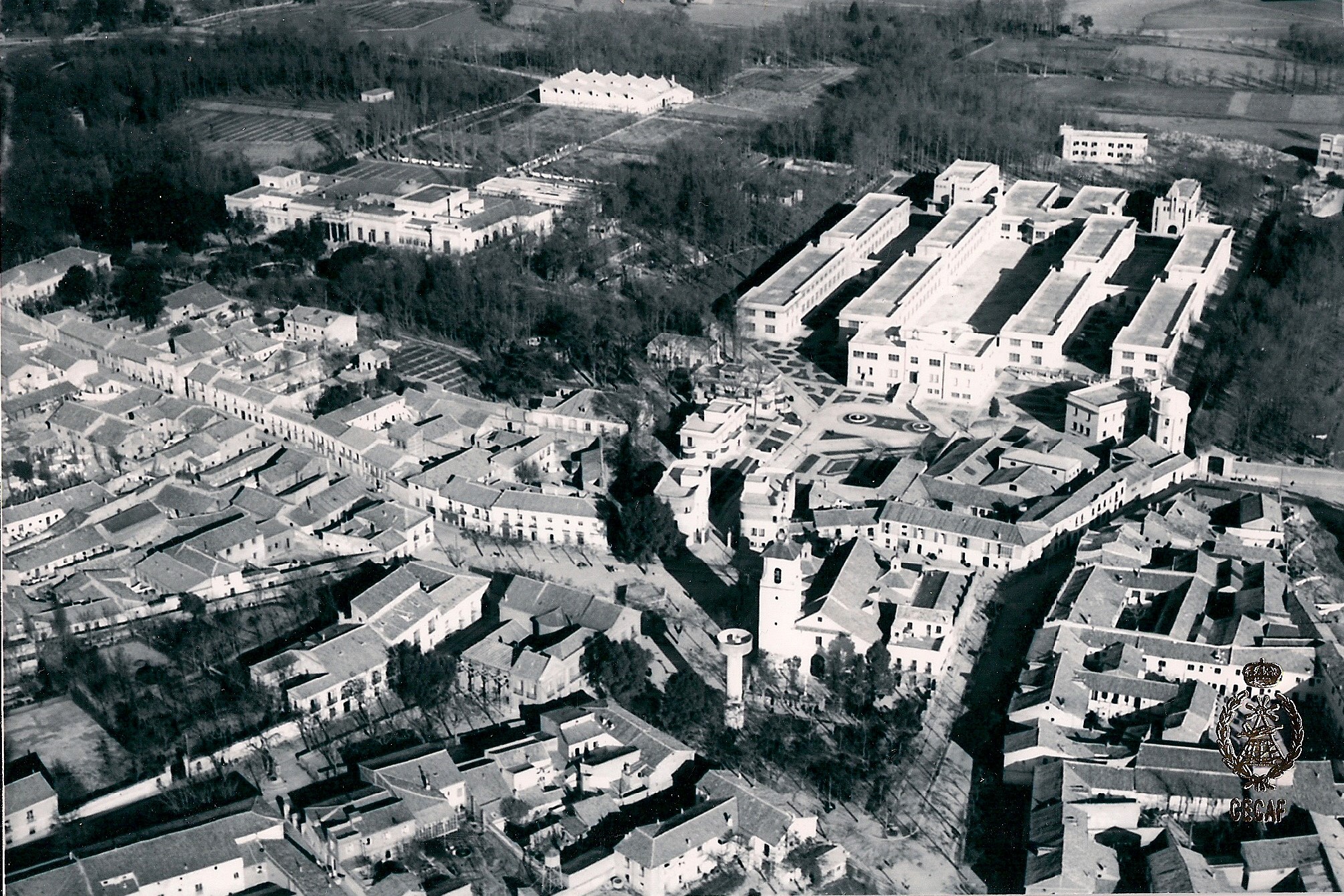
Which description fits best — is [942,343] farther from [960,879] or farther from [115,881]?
Answer: [115,881]

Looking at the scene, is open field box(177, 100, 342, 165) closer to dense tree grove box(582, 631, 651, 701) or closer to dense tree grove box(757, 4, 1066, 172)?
dense tree grove box(757, 4, 1066, 172)

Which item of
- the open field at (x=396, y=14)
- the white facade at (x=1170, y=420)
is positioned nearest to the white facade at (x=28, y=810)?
the white facade at (x=1170, y=420)

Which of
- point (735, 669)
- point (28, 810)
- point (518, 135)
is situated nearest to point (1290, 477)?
point (735, 669)

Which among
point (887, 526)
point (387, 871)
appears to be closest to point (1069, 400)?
point (887, 526)

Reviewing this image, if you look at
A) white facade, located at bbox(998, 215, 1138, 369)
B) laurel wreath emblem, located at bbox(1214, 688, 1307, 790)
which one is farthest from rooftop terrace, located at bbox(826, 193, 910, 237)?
Answer: laurel wreath emblem, located at bbox(1214, 688, 1307, 790)

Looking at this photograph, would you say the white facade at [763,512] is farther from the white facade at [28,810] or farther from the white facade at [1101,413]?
the white facade at [28,810]
